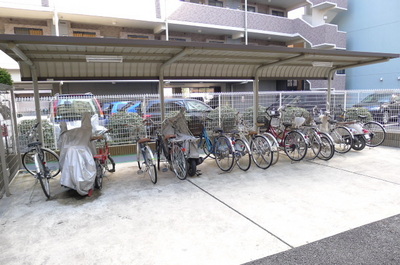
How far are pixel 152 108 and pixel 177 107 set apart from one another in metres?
0.70

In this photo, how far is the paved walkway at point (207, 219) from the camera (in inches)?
96.1

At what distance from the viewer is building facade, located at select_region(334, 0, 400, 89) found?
47.9ft

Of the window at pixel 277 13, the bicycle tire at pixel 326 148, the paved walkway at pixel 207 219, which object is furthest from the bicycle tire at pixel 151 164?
the window at pixel 277 13

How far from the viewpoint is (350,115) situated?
26.5ft

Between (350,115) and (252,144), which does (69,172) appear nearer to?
(252,144)

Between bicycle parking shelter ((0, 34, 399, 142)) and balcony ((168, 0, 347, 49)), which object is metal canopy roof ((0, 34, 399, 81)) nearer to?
bicycle parking shelter ((0, 34, 399, 142))

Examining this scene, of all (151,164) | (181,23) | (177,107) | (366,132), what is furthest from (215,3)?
(151,164)

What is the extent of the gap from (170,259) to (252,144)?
3.34m

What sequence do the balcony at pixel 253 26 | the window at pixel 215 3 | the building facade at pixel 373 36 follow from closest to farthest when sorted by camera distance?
the balcony at pixel 253 26
the building facade at pixel 373 36
the window at pixel 215 3

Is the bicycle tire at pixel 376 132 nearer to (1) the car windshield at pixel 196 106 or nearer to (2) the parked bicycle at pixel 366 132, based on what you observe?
(2) the parked bicycle at pixel 366 132

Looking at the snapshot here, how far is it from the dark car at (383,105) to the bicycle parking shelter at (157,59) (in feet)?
4.35

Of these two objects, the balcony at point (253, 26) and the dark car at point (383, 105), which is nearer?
the dark car at point (383, 105)

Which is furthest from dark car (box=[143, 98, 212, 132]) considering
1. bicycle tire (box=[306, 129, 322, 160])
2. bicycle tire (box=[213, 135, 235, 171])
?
bicycle tire (box=[306, 129, 322, 160])

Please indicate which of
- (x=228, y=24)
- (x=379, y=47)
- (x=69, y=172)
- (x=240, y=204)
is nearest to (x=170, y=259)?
(x=240, y=204)
